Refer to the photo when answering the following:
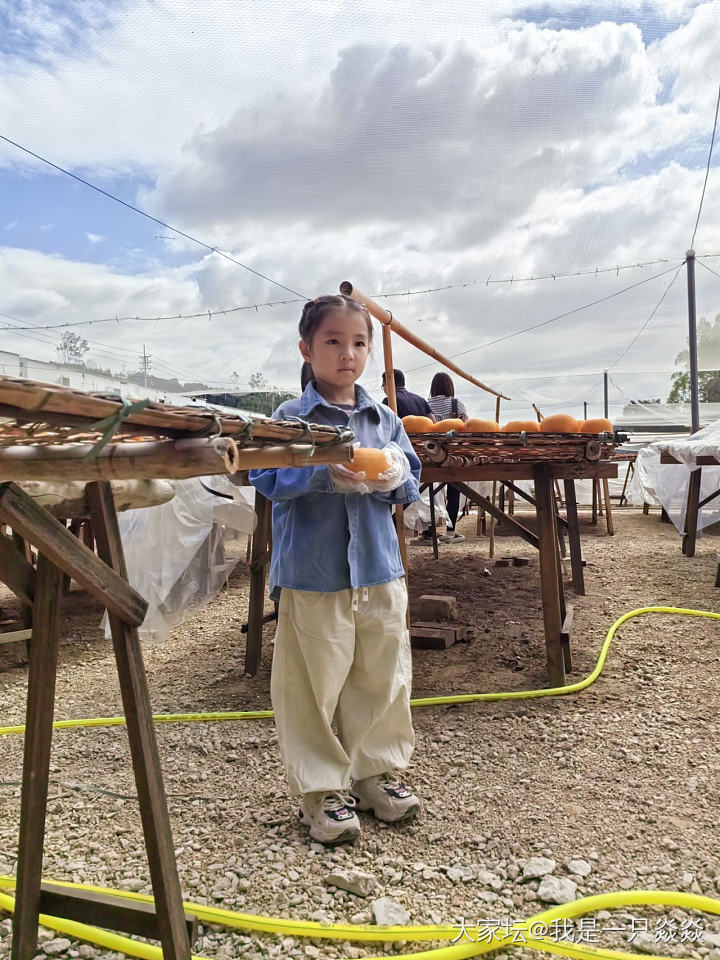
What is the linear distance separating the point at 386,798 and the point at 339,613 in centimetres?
53

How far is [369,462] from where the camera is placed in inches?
69.6

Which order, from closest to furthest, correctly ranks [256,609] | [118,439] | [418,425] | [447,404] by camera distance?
1. [118,439]
2. [256,609]
3. [418,425]
4. [447,404]

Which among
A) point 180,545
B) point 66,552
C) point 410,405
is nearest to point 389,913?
point 66,552

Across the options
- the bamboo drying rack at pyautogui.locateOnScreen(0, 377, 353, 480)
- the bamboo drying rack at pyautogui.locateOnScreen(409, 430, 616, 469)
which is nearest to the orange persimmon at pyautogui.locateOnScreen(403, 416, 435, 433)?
the bamboo drying rack at pyautogui.locateOnScreen(409, 430, 616, 469)

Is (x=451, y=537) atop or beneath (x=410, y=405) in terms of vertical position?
beneath

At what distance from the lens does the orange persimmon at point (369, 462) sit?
1.76m

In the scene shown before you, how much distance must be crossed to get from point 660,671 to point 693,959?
70.0 inches

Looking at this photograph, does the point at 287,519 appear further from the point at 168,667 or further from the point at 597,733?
the point at 168,667

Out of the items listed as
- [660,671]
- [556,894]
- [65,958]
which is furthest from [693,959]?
[660,671]

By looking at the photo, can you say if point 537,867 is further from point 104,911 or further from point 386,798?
point 104,911

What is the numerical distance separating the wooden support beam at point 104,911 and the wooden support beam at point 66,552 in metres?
0.54

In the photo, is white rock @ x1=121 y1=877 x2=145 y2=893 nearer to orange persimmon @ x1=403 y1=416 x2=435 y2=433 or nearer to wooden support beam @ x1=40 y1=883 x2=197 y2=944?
wooden support beam @ x1=40 y1=883 x2=197 y2=944

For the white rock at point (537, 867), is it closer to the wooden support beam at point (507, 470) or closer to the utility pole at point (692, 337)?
the wooden support beam at point (507, 470)

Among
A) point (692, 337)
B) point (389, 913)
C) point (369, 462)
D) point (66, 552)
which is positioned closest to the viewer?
point (66, 552)
